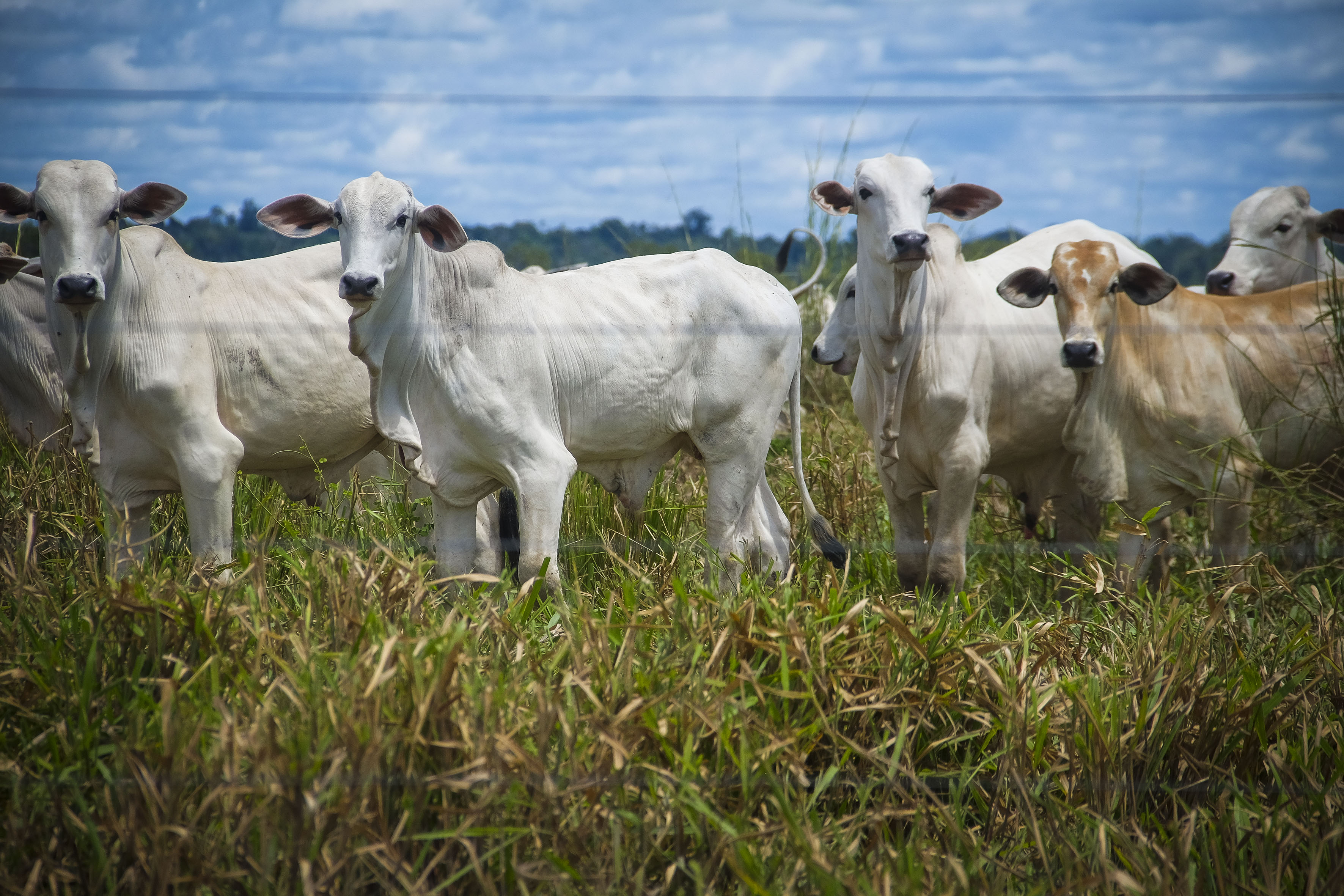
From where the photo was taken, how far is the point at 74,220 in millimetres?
3465

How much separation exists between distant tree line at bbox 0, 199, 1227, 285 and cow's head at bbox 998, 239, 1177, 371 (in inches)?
32.7

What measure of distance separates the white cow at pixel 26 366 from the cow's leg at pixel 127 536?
5.21ft

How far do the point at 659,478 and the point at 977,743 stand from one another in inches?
101

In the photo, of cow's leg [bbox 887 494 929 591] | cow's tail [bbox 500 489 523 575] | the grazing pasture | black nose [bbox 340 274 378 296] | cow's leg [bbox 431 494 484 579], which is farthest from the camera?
cow's leg [bbox 887 494 929 591]

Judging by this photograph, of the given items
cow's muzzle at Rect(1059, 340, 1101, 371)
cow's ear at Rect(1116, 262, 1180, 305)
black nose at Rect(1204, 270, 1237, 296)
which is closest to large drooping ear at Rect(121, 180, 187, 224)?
cow's muzzle at Rect(1059, 340, 1101, 371)

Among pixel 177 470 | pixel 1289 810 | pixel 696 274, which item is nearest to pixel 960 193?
pixel 696 274

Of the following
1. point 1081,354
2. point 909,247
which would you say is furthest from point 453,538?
point 1081,354

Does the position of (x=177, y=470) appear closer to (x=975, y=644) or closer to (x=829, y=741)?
(x=829, y=741)

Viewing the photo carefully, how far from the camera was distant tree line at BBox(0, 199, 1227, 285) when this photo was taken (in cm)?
502

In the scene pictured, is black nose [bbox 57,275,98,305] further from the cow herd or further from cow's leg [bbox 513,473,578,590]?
cow's leg [bbox 513,473,578,590]

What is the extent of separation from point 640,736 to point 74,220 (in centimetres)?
260

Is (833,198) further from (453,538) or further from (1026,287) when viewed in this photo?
(453,538)

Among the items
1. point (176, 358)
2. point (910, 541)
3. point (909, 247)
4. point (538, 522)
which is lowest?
point (910, 541)

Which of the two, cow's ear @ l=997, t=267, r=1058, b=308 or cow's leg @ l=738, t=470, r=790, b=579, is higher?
cow's ear @ l=997, t=267, r=1058, b=308
